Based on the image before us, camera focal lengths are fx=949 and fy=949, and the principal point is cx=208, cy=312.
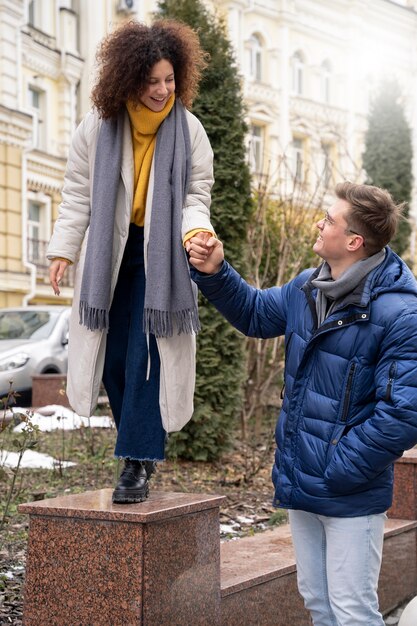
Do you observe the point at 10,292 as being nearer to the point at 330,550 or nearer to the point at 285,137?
the point at 285,137

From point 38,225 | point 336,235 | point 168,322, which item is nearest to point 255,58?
point 38,225

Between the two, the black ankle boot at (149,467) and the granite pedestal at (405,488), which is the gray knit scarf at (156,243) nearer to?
the black ankle boot at (149,467)

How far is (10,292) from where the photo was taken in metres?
21.5

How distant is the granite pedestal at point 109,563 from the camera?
366 centimetres

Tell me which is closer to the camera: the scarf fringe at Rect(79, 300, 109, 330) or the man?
the man

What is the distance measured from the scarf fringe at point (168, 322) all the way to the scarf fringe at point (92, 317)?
0.56 feet

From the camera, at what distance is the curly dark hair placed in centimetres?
377

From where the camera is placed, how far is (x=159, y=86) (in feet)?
12.4

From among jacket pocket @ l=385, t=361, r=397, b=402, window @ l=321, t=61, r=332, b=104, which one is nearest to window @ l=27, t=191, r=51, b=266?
window @ l=321, t=61, r=332, b=104

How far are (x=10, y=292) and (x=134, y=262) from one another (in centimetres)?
1801

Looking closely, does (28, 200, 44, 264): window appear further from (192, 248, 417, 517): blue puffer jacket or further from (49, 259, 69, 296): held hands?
(192, 248, 417, 517): blue puffer jacket

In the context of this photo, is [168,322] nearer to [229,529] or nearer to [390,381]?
[390,381]

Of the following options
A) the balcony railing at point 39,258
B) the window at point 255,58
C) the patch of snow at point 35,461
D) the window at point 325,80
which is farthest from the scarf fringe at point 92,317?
the window at point 325,80

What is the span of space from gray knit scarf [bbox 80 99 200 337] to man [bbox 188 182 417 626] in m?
0.22
